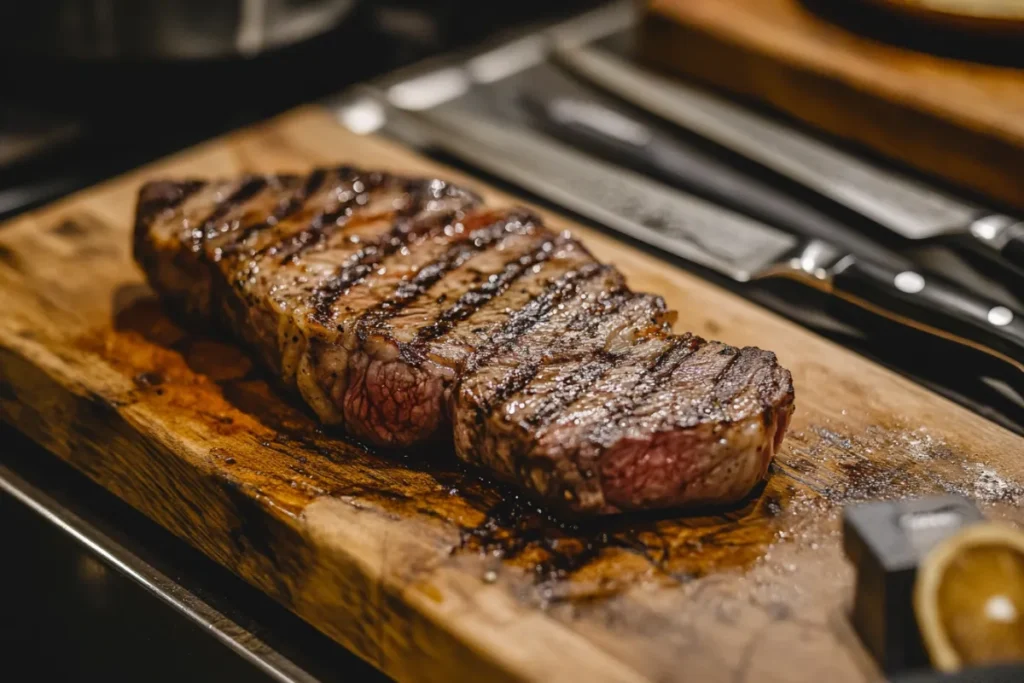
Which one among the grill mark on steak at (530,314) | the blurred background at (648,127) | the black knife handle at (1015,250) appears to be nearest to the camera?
the grill mark on steak at (530,314)

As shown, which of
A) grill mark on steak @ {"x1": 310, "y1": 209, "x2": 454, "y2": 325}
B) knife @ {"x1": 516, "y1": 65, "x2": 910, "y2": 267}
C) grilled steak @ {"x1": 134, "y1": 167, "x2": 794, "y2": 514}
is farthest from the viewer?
knife @ {"x1": 516, "y1": 65, "x2": 910, "y2": 267}

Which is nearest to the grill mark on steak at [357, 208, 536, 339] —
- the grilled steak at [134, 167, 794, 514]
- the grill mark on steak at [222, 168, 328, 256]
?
the grilled steak at [134, 167, 794, 514]

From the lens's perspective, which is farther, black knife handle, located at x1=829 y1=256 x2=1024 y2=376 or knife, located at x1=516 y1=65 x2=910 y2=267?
knife, located at x1=516 y1=65 x2=910 y2=267

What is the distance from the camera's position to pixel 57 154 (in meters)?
3.66

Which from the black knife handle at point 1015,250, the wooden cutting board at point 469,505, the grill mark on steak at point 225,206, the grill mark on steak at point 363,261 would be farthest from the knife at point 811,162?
the grill mark on steak at point 225,206

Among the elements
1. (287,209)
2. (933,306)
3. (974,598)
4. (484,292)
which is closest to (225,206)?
(287,209)

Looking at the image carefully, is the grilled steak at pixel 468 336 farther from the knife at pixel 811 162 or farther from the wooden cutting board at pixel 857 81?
the wooden cutting board at pixel 857 81

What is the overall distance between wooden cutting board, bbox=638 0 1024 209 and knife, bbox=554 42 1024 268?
92 mm

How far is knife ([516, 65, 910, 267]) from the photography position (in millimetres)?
3102

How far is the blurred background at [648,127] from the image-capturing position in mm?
2438

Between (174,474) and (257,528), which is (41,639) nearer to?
(174,474)

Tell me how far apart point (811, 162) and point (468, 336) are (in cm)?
160

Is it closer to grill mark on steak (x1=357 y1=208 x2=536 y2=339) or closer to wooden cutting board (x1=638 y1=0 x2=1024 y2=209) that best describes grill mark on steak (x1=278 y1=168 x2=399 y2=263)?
grill mark on steak (x1=357 y1=208 x2=536 y2=339)

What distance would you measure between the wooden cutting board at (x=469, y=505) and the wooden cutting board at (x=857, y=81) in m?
1.11
